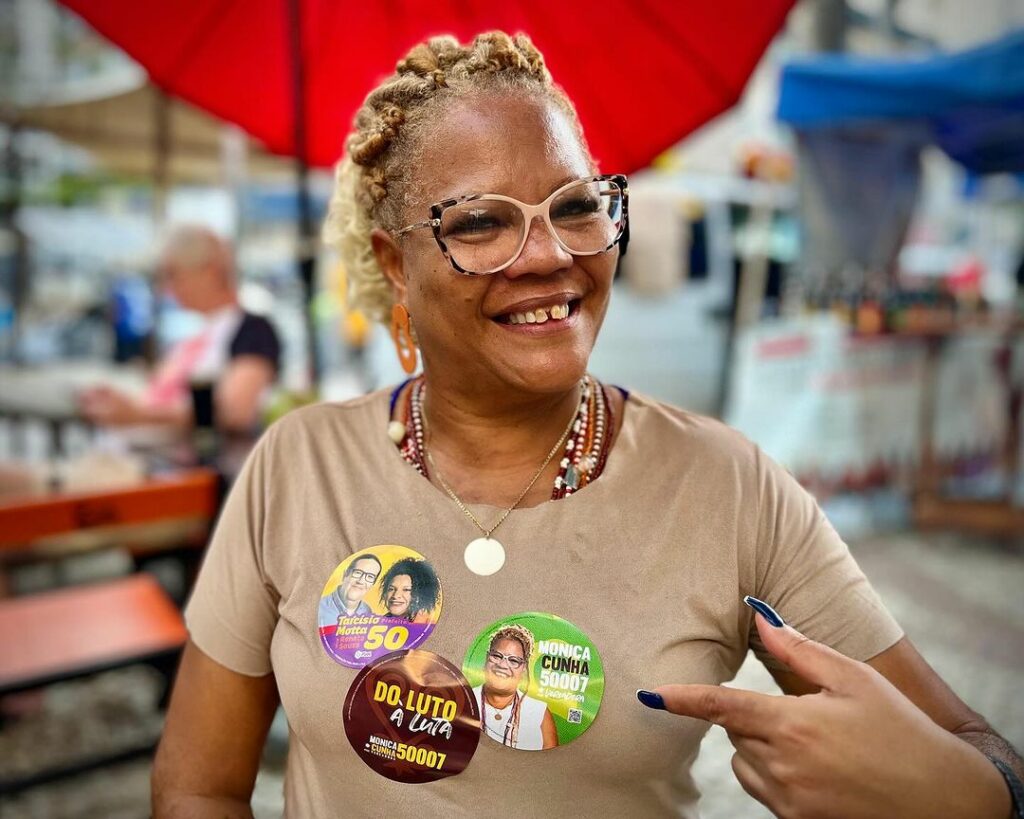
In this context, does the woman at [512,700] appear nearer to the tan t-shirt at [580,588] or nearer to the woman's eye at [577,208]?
the tan t-shirt at [580,588]

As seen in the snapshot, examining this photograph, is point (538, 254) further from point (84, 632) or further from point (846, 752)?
point (84, 632)

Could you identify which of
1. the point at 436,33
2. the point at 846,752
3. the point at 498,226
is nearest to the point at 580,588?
the point at 846,752

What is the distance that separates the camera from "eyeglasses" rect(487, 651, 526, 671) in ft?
4.26

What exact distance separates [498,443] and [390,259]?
438mm

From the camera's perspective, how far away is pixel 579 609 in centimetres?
133

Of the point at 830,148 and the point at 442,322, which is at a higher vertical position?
the point at 830,148

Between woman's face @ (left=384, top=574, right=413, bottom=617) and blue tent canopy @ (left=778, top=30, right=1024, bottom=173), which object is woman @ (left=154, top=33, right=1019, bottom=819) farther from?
blue tent canopy @ (left=778, top=30, right=1024, bottom=173)

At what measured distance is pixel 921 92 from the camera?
17.4ft

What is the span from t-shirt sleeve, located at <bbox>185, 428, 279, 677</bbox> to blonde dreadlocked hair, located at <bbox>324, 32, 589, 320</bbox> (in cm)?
62

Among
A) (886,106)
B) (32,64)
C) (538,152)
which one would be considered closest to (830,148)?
(886,106)

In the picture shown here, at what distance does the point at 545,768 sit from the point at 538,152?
3.34ft

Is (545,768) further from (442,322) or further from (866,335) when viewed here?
(866,335)

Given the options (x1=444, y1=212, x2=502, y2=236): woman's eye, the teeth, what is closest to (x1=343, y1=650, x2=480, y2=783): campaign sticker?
the teeth

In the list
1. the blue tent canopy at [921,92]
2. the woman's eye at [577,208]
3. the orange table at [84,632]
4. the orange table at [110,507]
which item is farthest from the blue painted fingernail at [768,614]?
the blue tent canopy at [921,92]
